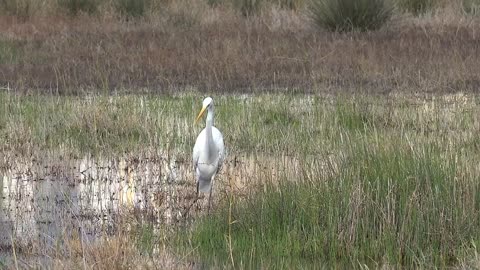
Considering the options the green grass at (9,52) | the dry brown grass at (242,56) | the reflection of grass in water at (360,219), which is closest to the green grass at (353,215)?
the reflection of grass in water at (360,219)

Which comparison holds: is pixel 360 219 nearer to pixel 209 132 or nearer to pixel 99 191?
pixel 209 132

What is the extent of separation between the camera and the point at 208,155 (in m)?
7.28

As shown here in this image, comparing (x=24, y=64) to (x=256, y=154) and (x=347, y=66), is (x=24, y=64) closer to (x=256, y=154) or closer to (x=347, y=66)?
(x=347, y=66)

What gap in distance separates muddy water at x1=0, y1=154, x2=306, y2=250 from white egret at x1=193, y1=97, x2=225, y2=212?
0.34ft

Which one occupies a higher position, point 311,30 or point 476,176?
point 476,176

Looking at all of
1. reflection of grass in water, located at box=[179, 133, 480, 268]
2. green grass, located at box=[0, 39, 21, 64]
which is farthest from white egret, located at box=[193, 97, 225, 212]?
green grass, located at box=[0, 39, 21, 64]

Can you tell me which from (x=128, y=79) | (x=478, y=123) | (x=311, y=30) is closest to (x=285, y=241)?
(x=478, y=123)

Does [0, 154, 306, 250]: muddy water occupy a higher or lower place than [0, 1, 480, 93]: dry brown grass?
higher

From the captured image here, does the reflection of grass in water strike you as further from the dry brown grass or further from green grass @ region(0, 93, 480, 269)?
the dry brown grass

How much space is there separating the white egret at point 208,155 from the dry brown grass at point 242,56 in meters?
4.70

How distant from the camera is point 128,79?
45.5ft

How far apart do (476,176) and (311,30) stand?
1133 centimetres

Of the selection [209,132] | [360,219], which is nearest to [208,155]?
[209,132]

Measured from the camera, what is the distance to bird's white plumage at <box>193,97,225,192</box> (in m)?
7.23
